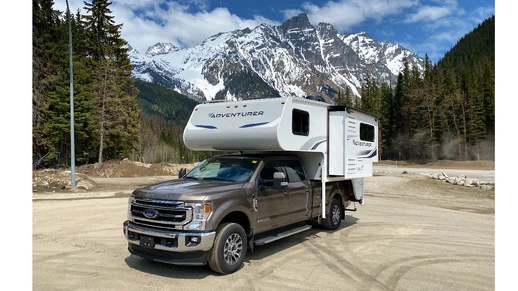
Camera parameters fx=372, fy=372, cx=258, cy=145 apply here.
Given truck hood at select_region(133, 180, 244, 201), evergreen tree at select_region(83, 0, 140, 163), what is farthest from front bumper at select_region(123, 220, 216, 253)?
evergreen tree at select_region(83, 0, 140, 163)

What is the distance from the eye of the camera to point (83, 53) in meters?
40.5

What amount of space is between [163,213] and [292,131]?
10.7ft

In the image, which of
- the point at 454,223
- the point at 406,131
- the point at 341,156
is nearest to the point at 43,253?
the point at 341,156

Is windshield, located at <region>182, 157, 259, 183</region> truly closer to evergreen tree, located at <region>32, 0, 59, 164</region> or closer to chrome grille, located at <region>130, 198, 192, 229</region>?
chrome grille, located at <region>130, 198, 192, 229</region>

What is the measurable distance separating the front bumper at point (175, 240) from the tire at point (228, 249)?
0.20 m

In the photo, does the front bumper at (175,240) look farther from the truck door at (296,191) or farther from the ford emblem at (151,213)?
the truck door at (296,191)

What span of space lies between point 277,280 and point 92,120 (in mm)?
33455

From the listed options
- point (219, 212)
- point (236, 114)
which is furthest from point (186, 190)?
point (236, 114)

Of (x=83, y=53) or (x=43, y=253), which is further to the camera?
(x=83, y=53)

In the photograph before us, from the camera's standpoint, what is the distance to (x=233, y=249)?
247 inches

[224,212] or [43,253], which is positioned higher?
[224,212]

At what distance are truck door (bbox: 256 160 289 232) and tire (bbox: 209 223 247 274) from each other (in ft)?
1.87

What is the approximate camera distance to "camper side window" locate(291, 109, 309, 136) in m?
7.99

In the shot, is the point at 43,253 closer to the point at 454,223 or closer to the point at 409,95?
the point at 454,223
